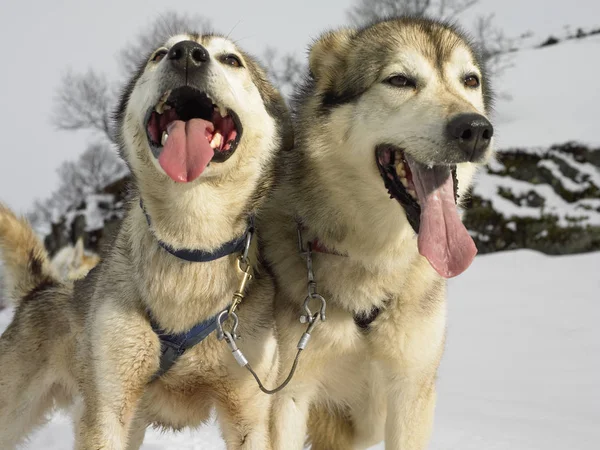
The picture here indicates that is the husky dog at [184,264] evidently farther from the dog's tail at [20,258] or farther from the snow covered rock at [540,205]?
the snow covered rock at [540,205]

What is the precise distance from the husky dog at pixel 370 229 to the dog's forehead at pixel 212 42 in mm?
528

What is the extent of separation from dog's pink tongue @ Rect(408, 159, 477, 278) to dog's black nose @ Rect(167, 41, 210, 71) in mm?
Answer: 971

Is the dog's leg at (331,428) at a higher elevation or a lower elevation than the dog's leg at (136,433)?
lower

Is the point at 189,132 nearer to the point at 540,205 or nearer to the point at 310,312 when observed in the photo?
the point at 310,312

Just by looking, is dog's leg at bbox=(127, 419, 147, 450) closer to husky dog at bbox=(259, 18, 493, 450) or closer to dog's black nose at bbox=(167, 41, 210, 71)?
husky dog at bbox=(259, 18, 493, 450)

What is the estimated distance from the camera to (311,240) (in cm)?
307

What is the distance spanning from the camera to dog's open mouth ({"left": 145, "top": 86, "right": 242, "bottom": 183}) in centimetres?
239

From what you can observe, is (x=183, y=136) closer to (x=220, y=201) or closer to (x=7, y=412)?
(x=220, y=201)

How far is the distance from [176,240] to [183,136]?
460mm

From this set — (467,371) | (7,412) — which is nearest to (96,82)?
(467,371)

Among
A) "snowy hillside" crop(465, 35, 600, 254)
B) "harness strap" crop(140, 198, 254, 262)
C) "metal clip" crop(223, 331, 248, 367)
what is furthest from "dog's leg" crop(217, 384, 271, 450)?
"snowy hillside" crop(465, 35, 600, 254)

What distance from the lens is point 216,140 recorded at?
260 centimetres

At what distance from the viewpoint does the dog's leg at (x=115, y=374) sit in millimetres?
2496

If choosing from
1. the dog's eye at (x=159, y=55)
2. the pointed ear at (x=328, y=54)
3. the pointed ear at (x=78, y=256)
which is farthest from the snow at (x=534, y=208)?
Answer: the dog's eye at (x=159, y=55)
